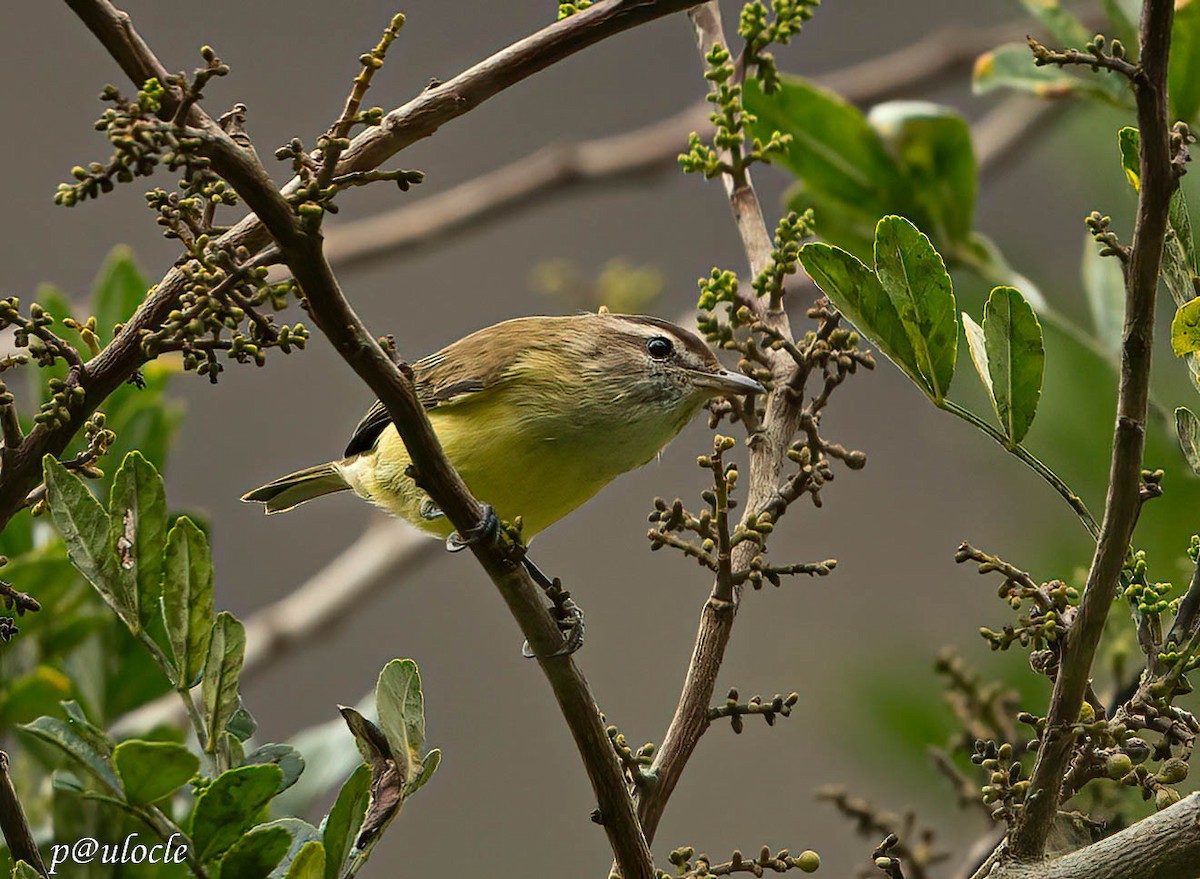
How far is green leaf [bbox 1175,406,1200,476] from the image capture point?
0.92m

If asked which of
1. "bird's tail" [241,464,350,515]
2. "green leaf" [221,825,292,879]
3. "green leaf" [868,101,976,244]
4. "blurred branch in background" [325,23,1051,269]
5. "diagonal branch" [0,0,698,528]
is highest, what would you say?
"blurred branch in background" [325,23,1051,269]

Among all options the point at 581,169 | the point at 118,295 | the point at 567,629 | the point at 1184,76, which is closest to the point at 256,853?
the point at 567,629

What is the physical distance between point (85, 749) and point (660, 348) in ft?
4.29

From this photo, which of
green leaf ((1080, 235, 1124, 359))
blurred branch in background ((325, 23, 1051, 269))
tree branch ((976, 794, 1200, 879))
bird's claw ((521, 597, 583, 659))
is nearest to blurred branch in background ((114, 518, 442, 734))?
blurred branch in background ((325, 23, 1051, 269))

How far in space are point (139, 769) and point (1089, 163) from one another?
1874 millimetres

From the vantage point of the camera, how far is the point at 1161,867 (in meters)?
0.72

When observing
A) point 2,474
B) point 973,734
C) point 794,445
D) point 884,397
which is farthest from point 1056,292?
point 884,397

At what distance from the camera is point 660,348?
2.05 meters

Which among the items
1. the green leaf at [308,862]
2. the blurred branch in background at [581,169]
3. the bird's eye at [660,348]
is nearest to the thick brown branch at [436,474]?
the green leaf at [308,862]

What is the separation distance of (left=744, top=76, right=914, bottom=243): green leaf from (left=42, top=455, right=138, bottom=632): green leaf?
37.7 inches

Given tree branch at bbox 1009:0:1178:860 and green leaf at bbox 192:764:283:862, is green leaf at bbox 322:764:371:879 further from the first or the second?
tree branch at bbox 1009:0:1178:860

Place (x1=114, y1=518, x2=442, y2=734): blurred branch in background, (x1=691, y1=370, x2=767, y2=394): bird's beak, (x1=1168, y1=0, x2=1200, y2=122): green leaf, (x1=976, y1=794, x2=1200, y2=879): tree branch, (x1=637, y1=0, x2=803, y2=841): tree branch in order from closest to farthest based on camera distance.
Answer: (x1=976, y1=794, x2=1200, y2=879): tree branch → (x1=637, y1=0, x2=803, y2=841): tree branch → (x1=1168, y1=0, x2=1200, y2=122): green leaf → (x1=691, y1=370, x2=767, y2=394): bird's beak → (x1=114, y1=518, x2=442, y2=734): blurred branch in background

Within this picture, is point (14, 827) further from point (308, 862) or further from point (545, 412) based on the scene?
point (545, 412)

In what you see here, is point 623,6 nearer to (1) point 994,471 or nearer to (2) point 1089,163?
(1) point 994,471
